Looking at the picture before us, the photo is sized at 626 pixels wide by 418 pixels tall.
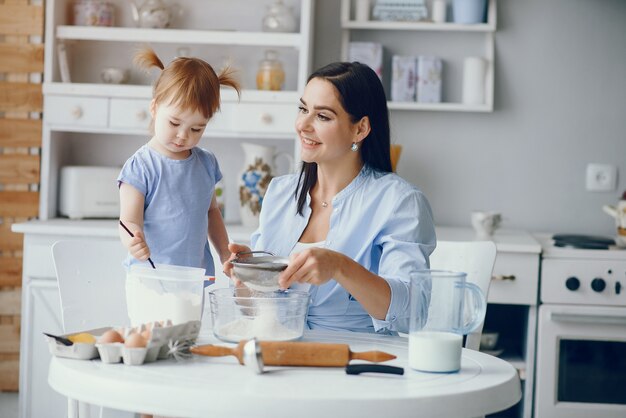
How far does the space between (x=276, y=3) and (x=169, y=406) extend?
7.41ft

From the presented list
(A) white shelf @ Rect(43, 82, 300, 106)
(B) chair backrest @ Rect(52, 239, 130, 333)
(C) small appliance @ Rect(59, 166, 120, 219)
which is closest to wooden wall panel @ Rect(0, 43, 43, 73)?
(A) white shelf @ Rect(43, 82, 300, 106)

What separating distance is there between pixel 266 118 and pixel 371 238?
1.34m

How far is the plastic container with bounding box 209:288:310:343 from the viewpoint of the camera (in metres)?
1.53

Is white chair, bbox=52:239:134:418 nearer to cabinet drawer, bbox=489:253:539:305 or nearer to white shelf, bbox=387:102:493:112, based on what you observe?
cabinet drawer, bbox=489:253:539:305

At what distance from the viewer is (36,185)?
328 centimetres

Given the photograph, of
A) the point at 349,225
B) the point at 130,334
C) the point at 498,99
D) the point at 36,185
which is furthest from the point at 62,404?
the point at 498,99

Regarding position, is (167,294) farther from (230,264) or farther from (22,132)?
(22,132)

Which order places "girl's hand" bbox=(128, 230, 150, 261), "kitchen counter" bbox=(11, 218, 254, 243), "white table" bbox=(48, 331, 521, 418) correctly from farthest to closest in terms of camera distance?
"kitchen counter" bbox=(11, 218, 254, 243), "girl's hand" bbox=(128, 230, 150, 261), "white table" bbox=(48, 331, 521, 418)

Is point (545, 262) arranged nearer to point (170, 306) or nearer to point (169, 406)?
point (170, 306)

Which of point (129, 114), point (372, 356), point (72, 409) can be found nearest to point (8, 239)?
point (129, 114)

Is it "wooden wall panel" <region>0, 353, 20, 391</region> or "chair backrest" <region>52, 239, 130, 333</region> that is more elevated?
"chair backrest" <region>52, 239, 130, 333</region>

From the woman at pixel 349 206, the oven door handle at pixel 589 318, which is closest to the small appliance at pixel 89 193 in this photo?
the woman at pixel 349 206

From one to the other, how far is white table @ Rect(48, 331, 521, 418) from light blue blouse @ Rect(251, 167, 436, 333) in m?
0.41

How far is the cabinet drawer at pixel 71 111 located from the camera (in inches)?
127
